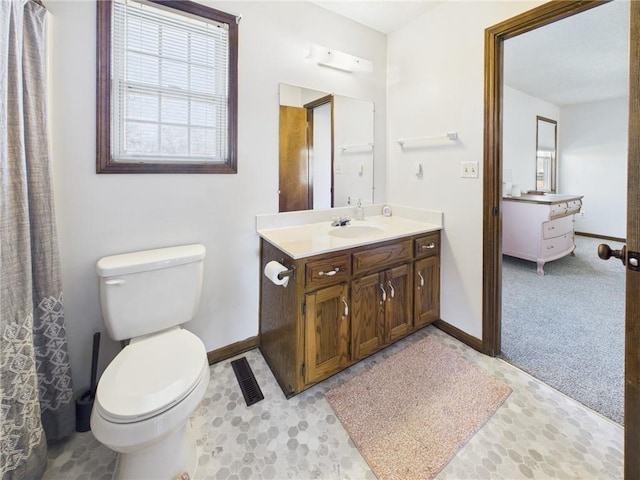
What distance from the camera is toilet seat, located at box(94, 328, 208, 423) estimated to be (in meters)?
1.01

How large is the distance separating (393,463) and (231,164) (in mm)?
1753

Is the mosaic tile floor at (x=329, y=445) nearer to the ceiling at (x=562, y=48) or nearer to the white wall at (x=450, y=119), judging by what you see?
the white wall at (x=450, y=119)

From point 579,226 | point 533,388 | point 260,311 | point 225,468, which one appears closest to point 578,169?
point 579,226

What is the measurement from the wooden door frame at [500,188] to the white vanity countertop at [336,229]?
1.35 feet

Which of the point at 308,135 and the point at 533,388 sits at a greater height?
the point at 308,135

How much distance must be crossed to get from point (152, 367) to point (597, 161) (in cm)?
722

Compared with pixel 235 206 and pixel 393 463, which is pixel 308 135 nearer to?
pixel 235 206

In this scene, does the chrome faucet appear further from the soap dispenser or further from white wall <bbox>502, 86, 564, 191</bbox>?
white wall <bbox>502, 86, 564, 191</bbox>

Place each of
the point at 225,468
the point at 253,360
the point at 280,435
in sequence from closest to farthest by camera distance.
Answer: the point at 225,468 < the point at 280,435 < the point at 253,360

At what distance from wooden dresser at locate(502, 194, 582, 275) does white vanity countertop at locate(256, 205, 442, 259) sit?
2.17m

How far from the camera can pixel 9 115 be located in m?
1.09

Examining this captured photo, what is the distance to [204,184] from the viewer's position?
177 cm

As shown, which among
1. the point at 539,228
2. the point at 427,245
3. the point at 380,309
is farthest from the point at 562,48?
the point at 380,309

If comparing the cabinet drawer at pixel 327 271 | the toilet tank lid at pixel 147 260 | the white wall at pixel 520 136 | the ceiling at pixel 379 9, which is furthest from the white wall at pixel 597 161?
the toilet tank lid at pixel 147 260
